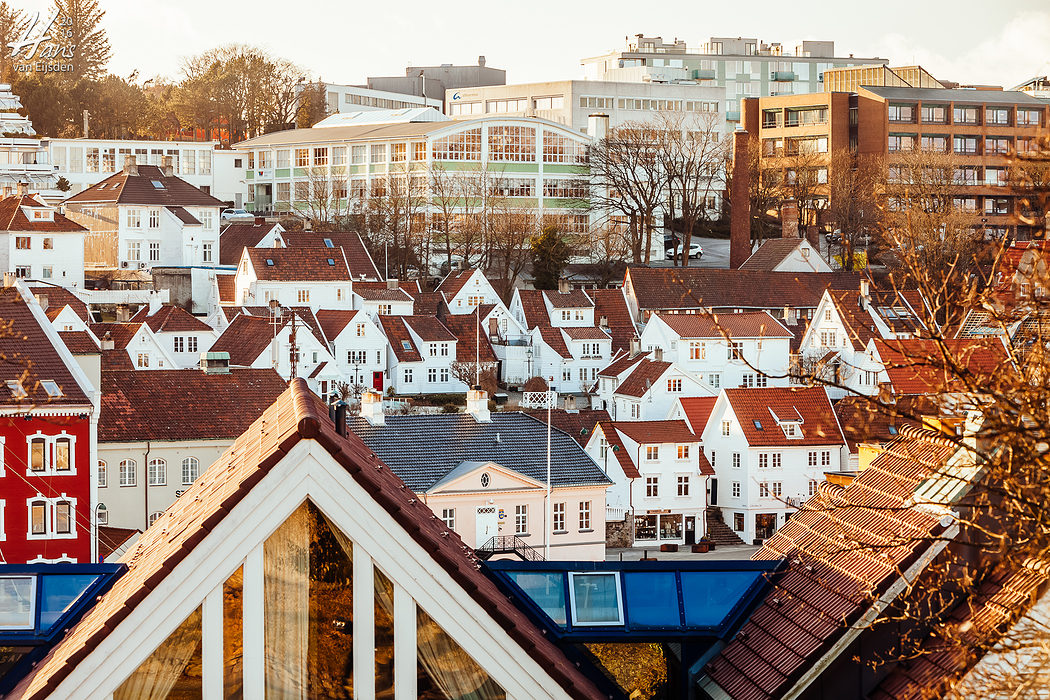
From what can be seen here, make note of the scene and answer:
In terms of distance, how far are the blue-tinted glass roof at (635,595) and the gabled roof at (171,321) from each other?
58122 millimetres

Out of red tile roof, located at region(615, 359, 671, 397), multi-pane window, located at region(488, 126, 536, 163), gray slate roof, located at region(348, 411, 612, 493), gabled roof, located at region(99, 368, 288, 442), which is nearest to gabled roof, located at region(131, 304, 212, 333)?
red tile roof, located at region(615, 359, 671, 397)

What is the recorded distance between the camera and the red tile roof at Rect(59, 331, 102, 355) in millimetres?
39487

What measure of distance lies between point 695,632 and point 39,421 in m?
28.2

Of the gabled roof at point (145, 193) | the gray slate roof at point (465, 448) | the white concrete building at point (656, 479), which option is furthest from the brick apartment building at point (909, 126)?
the gray slate roof at point (465, 448)

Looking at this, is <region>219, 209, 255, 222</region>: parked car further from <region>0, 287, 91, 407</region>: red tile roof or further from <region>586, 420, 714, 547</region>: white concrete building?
<region>0, 287, 91, 407</region>: red tile roof

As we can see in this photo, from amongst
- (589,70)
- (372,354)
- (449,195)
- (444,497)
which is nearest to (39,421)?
(444,497)

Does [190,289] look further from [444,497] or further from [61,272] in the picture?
[444,497]

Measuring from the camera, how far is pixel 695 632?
788 cm

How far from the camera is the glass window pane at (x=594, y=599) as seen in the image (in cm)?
779

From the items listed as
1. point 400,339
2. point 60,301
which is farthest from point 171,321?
point 400,339

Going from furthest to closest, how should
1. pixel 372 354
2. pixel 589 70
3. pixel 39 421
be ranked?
1. pixel 589 70
2. pixel 372 354
3. pixel 39 421

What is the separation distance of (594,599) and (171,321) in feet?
196

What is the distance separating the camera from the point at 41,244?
7244cm

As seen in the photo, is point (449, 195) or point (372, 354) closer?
point (372, 354)
